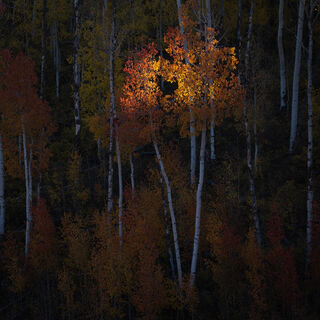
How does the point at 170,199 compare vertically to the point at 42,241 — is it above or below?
above

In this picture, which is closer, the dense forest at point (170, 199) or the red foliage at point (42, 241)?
the dense forest at point (170, 199)

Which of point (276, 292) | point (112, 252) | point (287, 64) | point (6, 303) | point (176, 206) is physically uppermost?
point (287, 64)

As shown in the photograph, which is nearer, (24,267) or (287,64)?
(24,267)

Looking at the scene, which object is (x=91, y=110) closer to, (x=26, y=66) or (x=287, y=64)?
(x=26, y=66)

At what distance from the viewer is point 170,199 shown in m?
10.6

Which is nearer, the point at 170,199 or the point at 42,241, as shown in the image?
the point at 170,199

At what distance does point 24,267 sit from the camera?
12578 millimetres

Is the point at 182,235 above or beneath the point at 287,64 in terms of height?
beneath

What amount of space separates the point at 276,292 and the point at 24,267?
1076 centimetres

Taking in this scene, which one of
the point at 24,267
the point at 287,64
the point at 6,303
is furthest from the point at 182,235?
the point at 287,64

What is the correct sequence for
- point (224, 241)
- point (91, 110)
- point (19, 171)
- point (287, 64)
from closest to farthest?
point (224, 241)
point (19, 171)
point (91, 110)
point (287, 64)

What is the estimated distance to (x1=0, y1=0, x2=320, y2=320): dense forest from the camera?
974 centimetres

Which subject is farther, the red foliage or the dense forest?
the red foliage

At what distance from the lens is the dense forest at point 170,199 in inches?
384
